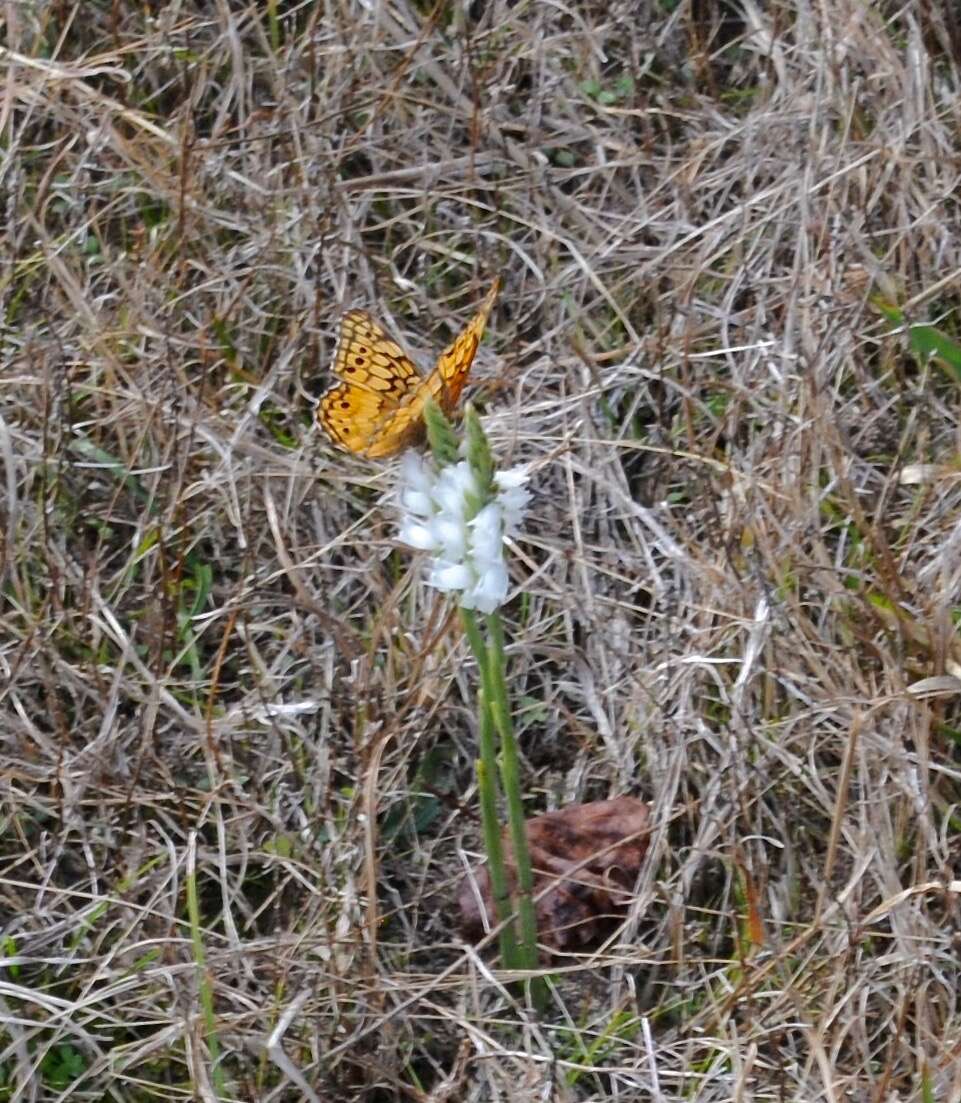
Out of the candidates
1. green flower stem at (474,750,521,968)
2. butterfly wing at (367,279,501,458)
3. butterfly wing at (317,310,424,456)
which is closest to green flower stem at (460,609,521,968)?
green flower stem at (474,750,521,968)

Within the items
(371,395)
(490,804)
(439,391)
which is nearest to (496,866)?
(490,804)

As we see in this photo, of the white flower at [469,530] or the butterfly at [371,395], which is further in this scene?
the butterfly at [371,395]

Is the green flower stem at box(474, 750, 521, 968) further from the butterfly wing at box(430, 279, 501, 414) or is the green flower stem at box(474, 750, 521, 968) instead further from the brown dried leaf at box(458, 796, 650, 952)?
the butterfly wing at box(430, 279, 501, 414)

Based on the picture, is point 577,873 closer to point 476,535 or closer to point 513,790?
point 513,790

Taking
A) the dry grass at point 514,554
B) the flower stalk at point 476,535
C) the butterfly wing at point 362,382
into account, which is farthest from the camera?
the butterfly wing at point 362,382

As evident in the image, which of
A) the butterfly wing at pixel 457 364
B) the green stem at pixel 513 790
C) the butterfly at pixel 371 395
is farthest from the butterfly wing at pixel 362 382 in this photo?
the green stem at pixel 513 790

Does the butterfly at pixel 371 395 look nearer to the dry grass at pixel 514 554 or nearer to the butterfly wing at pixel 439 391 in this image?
the butterfly wing at pixel 439 391

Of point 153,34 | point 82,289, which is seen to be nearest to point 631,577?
point 82,289
